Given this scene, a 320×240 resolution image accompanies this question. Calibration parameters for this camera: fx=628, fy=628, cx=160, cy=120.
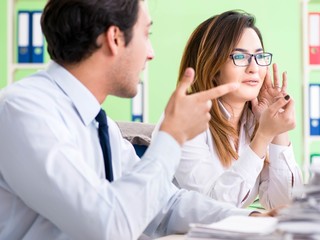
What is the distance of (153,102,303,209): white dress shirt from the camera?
1.96 m

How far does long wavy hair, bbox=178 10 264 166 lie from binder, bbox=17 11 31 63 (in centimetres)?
213

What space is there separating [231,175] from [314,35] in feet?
7.82

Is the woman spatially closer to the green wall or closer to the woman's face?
the woman's face

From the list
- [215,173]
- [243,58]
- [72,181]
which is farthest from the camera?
[243,58]

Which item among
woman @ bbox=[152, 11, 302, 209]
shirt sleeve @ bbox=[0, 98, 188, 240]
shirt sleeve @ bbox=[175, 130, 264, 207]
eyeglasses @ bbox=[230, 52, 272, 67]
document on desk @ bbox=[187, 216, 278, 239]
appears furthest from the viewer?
eyeglasses @ bbox=[230, 52, 272, 67]

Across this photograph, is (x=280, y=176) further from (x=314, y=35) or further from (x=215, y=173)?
(x=314, y=35)

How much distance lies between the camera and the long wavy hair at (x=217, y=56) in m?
2.16

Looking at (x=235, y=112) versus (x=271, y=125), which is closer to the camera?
(x=271, y=125)

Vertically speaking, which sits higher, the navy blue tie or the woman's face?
the woman's face

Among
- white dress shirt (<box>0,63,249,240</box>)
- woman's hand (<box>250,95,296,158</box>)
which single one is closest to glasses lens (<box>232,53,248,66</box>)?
woman's hand (<box>250,95,296,158</box>)

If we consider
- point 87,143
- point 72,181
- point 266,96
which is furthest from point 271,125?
point 72,181

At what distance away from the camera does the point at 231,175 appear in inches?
76.9

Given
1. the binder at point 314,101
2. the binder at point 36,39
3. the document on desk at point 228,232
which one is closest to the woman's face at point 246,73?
the document on desk at point 228,232

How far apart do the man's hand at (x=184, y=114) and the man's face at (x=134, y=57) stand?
28cm
